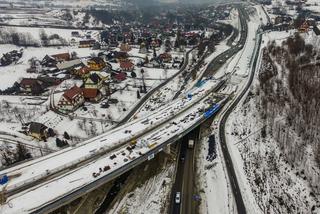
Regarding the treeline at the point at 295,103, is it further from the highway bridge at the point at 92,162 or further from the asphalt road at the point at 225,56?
the asphalt road at the point at 225,56

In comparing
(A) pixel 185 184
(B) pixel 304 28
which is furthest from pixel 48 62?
(B) pixel 304 28

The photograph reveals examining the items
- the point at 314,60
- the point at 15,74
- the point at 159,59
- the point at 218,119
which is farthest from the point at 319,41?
the point at 15,74

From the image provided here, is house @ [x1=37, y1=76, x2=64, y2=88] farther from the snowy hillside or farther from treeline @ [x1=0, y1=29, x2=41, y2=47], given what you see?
treeline @ [x1=0, y1=29, x2=41, y2=47]

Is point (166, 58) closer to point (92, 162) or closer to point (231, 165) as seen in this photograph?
point (231, 165)

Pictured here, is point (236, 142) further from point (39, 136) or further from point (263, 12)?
point (263, 12)

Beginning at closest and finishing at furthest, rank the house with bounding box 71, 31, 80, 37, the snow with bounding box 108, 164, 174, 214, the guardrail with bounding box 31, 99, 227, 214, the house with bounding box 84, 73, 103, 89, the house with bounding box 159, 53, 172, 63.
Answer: the guardrail with bounding box 31, 99, 227, 214, the snow with bounding box 108, 164, 174, 214, the house with bounding box 84, 73, 103, 89, the house with bounding box 159, 53, 172, 63, the house with bounding box 71, 31, 80, 37

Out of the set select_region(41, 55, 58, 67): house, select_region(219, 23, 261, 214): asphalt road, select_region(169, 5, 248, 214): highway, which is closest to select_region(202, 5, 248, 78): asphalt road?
select_region(219, 23, 261, 214): asphalt road
